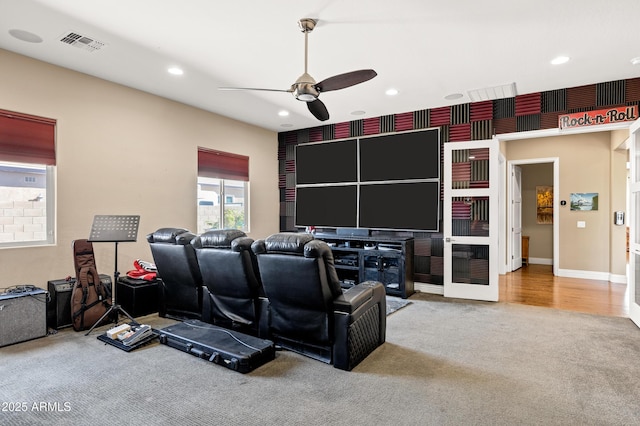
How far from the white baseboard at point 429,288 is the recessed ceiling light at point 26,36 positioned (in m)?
5.70

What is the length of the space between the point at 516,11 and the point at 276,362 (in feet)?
11.7

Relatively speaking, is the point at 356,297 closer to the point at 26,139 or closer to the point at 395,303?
the point at 395,303

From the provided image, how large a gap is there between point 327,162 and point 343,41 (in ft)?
10.9

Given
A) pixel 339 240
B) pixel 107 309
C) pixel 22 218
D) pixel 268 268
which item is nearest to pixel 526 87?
pixel 339 240

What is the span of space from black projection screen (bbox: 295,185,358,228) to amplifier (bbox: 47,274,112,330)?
402 centimetres

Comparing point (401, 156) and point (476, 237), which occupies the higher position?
point (401, 156)

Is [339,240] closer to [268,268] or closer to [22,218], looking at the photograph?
[268,268]

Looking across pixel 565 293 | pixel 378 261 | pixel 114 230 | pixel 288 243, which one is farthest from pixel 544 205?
pixel 114 230

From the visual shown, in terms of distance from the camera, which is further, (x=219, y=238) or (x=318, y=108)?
(x=318, y=108)

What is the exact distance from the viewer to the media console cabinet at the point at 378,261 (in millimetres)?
5395

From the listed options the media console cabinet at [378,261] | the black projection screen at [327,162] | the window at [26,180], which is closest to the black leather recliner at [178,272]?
the window at [26,180]

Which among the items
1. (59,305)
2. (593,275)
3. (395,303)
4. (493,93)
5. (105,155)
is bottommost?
(395,303)

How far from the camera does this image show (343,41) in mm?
3512

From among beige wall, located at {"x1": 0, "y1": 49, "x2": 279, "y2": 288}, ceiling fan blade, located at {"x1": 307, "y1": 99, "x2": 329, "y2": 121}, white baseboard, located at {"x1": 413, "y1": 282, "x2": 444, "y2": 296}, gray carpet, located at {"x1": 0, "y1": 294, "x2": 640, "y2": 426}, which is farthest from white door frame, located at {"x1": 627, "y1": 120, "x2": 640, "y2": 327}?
beige wall, located at {"x1": 0, "y1": 49, "x2": 279, "y2": 288}
